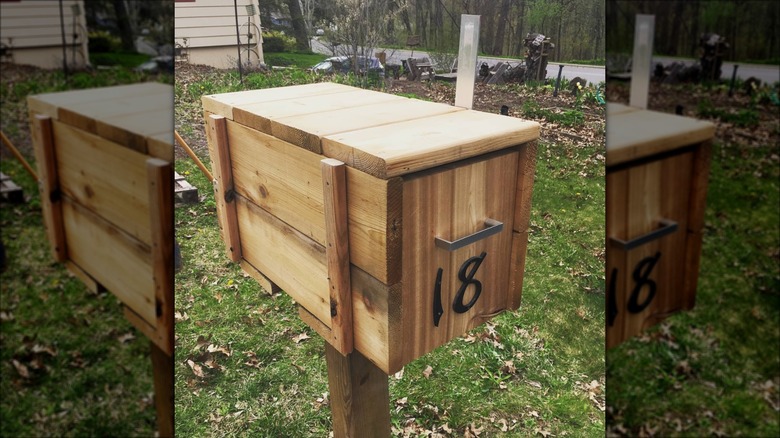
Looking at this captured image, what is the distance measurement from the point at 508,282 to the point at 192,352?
1.80 meters

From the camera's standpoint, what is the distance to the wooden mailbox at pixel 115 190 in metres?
0.87

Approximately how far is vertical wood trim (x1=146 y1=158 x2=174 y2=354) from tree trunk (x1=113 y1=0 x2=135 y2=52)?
0.19m

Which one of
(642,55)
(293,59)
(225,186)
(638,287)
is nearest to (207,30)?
(293,59)

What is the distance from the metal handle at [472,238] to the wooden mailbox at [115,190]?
0.53 meters

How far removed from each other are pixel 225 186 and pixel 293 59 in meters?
0.91

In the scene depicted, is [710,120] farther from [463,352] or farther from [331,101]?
[463,352]

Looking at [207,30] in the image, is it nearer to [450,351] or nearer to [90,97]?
[90,97]

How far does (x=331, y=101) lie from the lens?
163 centimetres

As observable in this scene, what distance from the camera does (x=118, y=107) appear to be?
0.90 metres

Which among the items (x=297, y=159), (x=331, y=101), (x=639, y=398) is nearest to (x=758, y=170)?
(x=639, y=398)

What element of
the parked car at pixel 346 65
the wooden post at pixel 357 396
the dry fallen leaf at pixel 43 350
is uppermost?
the parked car at pixel 346 65

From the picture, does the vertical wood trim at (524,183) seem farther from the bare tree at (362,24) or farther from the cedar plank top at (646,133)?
the bare tree at (362,24)

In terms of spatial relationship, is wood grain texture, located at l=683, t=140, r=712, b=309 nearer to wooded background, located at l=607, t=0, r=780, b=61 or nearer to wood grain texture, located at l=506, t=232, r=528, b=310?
wooded background, located at l=607, t=0, r=780, b=61

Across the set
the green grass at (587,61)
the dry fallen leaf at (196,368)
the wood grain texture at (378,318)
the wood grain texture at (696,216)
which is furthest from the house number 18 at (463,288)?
the dry fallen leaf at (196,368)
